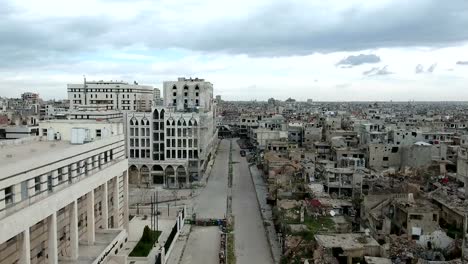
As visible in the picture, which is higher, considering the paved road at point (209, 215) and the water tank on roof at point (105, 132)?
the water tank on roof at point (105, 132)

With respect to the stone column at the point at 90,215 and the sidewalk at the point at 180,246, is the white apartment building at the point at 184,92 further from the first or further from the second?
the stone column at the point at 90,215

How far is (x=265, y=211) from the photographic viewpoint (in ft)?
149

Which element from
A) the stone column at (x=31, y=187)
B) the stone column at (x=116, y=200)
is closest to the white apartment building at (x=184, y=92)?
the stone column at (x=116, y=200)

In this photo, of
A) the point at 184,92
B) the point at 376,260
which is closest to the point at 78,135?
the point at 376,260

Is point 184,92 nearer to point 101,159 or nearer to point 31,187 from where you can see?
Answer: point 101,159

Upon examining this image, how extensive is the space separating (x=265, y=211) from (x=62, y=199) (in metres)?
24.7

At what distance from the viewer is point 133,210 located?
44000 mm

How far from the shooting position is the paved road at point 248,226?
33.5 meters

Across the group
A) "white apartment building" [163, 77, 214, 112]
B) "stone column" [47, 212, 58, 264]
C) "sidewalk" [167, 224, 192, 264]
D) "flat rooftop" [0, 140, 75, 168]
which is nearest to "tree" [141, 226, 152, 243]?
"sidewalk" [167, 224, 192, 264]

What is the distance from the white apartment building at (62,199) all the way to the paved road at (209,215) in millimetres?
5184

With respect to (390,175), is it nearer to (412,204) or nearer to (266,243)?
(412,204)

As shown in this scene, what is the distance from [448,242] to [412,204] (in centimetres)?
489

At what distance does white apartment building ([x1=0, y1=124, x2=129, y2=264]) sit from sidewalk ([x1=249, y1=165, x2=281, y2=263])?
1050 centimetres

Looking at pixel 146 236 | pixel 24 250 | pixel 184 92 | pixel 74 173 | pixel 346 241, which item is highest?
pixel 184 92
